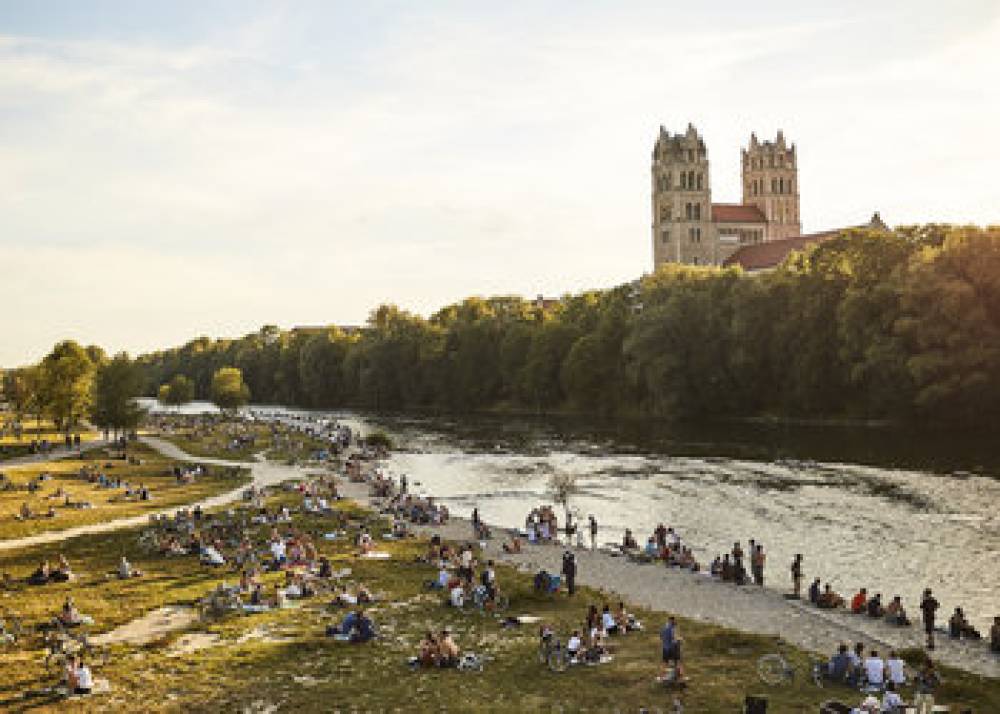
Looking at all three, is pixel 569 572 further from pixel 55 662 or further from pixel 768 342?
pixel 768 342

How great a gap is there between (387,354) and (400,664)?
14954 centimetres

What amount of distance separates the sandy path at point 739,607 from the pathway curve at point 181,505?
1874 cm

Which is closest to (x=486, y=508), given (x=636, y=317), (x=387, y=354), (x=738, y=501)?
(x=738, y=501)

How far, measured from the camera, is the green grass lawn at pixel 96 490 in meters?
47.0

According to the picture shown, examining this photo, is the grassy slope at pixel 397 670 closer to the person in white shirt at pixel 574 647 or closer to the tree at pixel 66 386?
the person in white shirt at pixel 574 647

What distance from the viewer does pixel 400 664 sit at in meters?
23.4

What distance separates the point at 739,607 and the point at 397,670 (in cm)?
1235

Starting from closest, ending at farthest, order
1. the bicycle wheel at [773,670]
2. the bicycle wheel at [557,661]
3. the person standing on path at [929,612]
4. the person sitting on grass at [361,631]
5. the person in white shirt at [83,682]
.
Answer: the person in white shirt at [83,682] < the bicycle wheel at [773,670] < the bicycle wheel at [557,661] < the person sitting on grass at [361,631] < the person standing on path at [929,612]

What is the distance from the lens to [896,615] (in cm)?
2845

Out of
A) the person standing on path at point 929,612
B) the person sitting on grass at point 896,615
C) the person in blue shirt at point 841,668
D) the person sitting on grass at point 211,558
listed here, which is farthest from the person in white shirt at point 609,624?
the person sitting on grass at point 211,558

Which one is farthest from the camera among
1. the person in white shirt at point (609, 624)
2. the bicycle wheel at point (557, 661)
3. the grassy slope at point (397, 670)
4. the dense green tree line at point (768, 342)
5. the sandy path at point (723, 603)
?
the dense green tree line at point (768, 342)

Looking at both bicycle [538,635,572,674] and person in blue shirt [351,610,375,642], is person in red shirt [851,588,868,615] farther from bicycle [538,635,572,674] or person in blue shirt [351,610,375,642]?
person in blue shirt [351,610,375,642]

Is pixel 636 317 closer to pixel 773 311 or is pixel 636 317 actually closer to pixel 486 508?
pixel 773 311

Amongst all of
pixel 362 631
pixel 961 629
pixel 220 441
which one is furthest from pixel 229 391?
pixel 961 629
